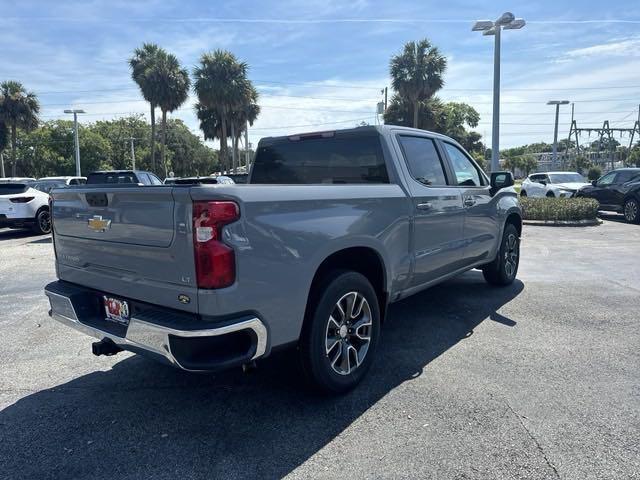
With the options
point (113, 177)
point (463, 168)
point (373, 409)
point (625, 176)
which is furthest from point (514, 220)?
point (625, 176)

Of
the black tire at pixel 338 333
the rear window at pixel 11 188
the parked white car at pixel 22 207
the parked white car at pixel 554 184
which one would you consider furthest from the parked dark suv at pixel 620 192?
the rear window at pixel 11 188

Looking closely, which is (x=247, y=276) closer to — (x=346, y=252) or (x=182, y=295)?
(x=182, y=295)

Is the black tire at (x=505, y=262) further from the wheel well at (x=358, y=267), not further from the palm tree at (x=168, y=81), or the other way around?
the palm tree at (x=168, y=81)

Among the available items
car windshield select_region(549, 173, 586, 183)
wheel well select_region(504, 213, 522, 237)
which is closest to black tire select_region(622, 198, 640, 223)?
car windshield select_region(549, 173, 586, 183)

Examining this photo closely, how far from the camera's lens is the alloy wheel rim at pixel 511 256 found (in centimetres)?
653

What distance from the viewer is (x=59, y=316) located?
3514 mm

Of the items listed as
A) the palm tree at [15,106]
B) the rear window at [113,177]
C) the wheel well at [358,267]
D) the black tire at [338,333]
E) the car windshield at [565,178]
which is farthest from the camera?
the palm tree at [15,106]

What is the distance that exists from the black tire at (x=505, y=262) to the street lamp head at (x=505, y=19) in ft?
33.5

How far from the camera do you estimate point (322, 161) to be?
4.56 m

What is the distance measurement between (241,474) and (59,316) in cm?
185

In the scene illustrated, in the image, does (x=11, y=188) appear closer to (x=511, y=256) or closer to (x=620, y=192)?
(x=511, y=256)

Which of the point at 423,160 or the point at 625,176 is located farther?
the point at 625,176

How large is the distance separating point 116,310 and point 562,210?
548 inches

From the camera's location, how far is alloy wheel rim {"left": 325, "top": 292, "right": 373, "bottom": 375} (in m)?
3.45
